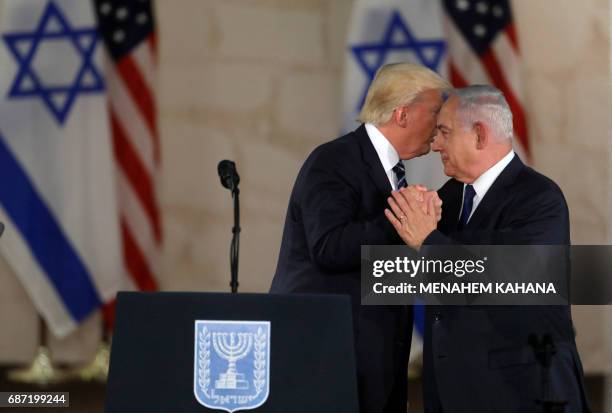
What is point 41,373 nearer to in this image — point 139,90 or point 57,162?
point 57,162

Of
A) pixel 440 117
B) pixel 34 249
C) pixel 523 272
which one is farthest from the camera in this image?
pixel 34 249

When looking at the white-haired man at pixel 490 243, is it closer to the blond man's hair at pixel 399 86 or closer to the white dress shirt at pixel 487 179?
the white dress shirt at pixel 487 179

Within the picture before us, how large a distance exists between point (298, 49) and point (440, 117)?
3.56m

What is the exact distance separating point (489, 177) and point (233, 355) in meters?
1.00

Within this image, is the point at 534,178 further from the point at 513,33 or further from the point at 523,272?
the point at 513,33

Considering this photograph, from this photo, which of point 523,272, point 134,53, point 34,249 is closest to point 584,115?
point 134,53

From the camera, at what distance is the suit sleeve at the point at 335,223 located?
303 cm

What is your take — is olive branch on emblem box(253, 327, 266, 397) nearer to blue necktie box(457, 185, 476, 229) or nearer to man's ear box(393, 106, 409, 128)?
blue necktie box(457, 185, 476, 229)

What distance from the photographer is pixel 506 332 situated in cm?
296

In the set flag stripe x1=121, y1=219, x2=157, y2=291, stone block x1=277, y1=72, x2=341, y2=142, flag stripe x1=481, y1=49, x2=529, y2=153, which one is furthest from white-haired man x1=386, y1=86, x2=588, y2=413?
stone block x1=277, y1=72, x2=341, y2=142

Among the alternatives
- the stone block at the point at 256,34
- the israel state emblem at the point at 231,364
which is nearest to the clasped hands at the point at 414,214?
the israel state emblem at the point at 231,364

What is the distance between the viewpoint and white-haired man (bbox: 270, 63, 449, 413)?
3088 mm

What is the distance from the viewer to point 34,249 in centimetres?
609

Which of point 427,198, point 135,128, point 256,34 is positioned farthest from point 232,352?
point 256,34
